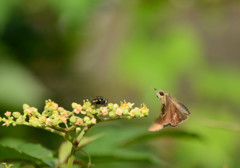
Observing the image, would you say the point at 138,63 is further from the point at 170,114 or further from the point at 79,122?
the point at 79,122

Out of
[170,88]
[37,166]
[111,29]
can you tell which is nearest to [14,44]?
[111,29]

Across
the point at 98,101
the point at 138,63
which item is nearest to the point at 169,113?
the point at 98,101

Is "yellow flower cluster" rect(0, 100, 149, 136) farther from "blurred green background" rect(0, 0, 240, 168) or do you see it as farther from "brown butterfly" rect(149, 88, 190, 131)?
"blurred green background" rect(0, 0, 240, 168)

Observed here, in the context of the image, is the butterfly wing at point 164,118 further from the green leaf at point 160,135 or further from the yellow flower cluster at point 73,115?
the green leaf at point 160,135

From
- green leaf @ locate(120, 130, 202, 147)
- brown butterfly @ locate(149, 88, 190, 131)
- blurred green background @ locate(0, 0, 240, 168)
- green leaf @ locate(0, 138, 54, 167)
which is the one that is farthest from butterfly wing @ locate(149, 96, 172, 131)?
blurred green background @ locate(0, 0, 240, 168)

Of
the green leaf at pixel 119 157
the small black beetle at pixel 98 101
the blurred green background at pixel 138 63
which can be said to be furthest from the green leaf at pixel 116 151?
the blurred green background at pixel 138 63

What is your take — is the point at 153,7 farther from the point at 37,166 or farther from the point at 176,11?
the point at 37,166
